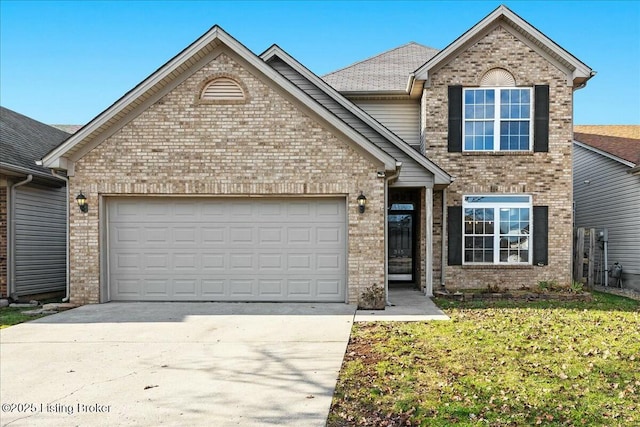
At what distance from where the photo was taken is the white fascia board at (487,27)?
12328mm

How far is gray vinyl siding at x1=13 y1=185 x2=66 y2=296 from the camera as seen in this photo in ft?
39.2

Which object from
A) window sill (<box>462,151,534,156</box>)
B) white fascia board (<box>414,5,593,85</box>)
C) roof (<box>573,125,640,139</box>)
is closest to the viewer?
white fascia board (<box>414,5,593,85</box>)

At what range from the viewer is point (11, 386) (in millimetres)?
5258

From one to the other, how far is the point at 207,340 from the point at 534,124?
10.3 metres

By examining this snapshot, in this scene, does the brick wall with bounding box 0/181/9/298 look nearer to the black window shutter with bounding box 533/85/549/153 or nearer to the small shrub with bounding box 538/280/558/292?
the small shrub with bounding box 538/280/558/292

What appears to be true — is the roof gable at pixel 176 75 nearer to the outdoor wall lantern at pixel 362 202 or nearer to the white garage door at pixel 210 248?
the outdoor wall lantern at pixel 362 202

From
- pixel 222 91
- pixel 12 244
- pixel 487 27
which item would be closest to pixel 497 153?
pixel 487 27

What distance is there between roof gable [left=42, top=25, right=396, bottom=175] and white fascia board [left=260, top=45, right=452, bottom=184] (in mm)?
1779

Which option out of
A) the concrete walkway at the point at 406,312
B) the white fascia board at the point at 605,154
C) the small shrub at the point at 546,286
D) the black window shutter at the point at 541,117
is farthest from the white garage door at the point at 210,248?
the white fascia board at the point at 605,154

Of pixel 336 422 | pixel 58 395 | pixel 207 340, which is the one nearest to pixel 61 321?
pixel 207 340

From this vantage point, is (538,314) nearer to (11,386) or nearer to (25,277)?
(11,386)

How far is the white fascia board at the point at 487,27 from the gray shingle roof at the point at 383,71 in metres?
1.33

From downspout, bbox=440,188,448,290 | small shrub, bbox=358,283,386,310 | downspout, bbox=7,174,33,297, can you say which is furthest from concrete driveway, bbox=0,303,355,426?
downspout, bbox=440,188,448,290

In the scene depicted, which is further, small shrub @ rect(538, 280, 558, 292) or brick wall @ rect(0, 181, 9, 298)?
small shrub @ rect(538, 280, 558, 292)
